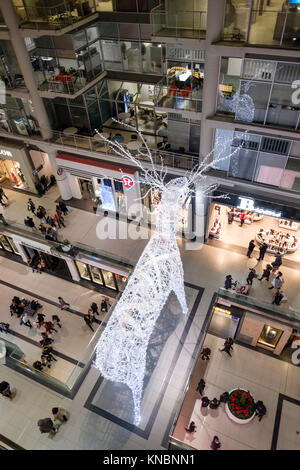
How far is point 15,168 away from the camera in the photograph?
2053 centimetres

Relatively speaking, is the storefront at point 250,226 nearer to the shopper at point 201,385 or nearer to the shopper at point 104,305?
the shopper at point 104,305

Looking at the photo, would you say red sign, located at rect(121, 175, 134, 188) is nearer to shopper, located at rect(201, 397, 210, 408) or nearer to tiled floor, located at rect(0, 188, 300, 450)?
tiled floor, located at rect(0, 188, 300, 450)

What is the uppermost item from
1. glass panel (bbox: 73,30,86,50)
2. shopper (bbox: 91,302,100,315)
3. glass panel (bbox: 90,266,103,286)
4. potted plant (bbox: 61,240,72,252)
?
glass panel (bbox: 73,30,86,50)

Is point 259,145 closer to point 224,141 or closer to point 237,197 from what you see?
point 224,141

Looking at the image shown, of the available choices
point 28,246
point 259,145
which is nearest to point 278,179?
point 259,145

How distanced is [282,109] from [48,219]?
12.1 metres

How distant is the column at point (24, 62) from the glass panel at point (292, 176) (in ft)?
36.1

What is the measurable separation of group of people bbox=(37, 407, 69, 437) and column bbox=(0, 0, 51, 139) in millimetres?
12084

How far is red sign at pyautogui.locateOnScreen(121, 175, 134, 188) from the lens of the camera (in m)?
16.0

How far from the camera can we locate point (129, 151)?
50.4 ft

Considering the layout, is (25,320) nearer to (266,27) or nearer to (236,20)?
(236,20)

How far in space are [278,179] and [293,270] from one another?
4.54m

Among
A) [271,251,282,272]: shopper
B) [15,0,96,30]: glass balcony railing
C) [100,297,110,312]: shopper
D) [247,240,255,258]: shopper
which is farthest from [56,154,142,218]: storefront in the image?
[271,251,282,272]: shopper
